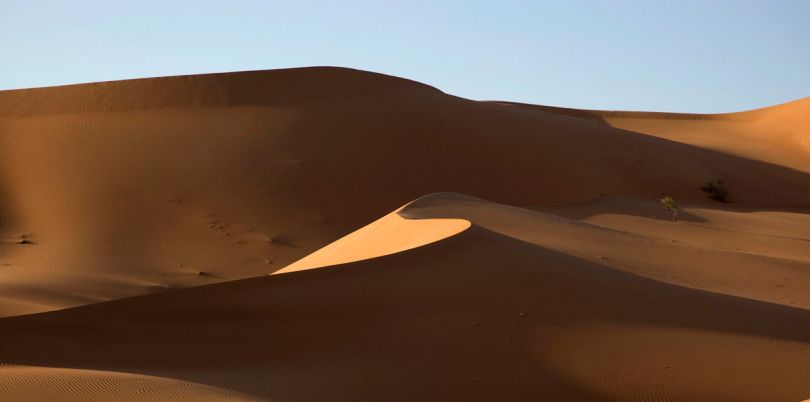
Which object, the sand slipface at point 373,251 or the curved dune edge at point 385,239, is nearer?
the sand slipface at point 373,251

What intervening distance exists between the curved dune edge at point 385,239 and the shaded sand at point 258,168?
332 centimetres

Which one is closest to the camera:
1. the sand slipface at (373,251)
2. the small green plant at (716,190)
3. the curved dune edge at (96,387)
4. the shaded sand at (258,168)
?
the curved dune edge at (96,387)

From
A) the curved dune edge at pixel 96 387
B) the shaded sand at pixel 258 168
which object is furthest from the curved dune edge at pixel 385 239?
the curved dune edge at pixel 96 387

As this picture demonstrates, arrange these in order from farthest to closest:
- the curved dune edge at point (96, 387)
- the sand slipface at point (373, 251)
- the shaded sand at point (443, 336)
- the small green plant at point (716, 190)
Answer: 1. the small green plant at point (716, 190)
2. the sand slipface at point (373, 251)
3. the shaded sand at point (443, 336)
4. the curved dune edge at point (96, 387)

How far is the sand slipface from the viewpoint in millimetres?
7789

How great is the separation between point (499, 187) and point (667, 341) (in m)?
17.6

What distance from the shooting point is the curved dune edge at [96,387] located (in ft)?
20.6

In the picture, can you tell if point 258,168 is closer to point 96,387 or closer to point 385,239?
point 385,239

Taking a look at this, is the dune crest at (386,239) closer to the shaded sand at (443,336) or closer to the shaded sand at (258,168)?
the shaded sand at (443,336)

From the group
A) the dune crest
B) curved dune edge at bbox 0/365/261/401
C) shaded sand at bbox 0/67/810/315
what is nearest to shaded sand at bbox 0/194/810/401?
curved dune edge at bbox 0/365/261/401

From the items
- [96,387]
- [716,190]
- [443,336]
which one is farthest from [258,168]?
[96,387]

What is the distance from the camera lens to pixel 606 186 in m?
27.3

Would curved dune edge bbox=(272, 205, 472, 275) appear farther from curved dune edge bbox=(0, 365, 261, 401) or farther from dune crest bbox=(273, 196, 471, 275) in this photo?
curved dune edge bbox=(0, 365, 261, 401)

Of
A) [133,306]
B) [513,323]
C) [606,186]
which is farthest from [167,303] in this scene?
[606,186]
